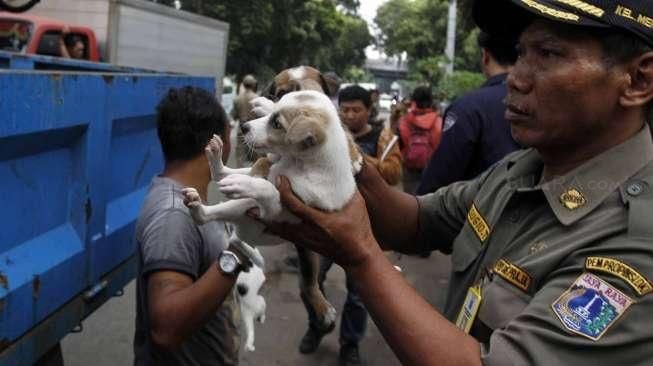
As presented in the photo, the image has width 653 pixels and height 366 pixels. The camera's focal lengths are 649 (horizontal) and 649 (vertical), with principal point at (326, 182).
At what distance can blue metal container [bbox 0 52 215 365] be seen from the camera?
6.27 feet

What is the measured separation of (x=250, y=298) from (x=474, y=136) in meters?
1.58

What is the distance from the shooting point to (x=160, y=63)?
666 centimetres

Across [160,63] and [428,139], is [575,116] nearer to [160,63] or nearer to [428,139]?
[428,139]

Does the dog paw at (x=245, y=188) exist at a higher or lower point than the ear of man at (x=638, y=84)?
lower

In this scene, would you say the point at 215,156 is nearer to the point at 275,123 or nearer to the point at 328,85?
the point at 275,123

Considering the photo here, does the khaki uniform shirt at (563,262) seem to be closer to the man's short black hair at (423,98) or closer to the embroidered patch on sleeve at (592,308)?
the embroidered patch on sleeve at (592,308)

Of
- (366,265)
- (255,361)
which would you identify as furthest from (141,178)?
(366,265)

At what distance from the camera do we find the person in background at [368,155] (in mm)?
4527

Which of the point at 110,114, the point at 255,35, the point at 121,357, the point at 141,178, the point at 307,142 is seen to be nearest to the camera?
the point at 307,142

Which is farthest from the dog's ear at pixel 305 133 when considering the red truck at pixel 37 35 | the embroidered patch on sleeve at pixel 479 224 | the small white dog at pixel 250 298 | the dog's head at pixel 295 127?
the red truck at pixel 37 35

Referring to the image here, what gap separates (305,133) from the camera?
161cm

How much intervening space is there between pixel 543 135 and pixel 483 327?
0.46m

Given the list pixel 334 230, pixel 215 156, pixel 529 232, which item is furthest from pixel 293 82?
pixel 529 232

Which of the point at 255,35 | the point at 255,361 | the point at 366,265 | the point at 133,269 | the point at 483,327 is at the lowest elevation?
the point at 255,361
